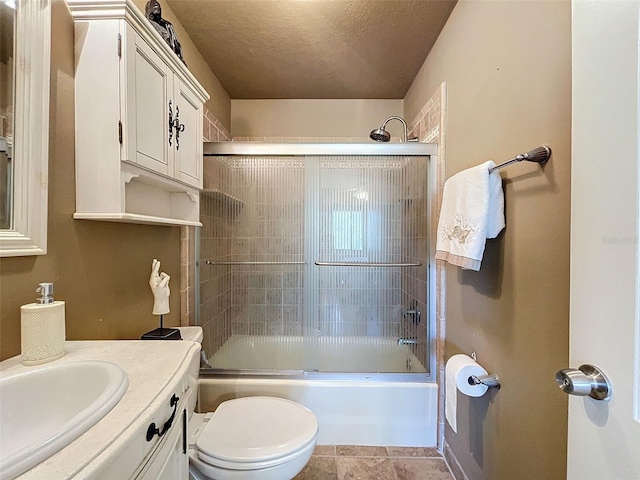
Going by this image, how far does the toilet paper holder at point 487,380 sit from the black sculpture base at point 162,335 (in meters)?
1.31

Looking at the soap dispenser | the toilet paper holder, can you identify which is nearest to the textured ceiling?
the soap dispenser

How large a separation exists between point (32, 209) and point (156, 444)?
737mm

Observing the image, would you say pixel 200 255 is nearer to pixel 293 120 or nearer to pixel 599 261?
pixel 293 120

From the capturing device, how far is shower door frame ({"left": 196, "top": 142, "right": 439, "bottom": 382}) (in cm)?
176

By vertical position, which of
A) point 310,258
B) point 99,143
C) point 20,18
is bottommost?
point 310,258

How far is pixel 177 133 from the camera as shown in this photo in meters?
1.24

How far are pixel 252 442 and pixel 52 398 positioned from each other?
0.73 meters

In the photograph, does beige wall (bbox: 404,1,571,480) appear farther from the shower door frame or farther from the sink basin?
the sink basin

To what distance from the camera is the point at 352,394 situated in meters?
1.73

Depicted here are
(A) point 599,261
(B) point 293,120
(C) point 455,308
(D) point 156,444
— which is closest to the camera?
(A) point 599,261

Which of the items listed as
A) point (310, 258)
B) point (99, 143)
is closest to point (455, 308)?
point (310, 258)

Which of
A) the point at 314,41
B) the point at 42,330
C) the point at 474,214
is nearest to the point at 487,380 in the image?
the point at 474,214

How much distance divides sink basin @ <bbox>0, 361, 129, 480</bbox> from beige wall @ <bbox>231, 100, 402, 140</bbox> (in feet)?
7.79

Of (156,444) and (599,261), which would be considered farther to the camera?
(156,444)
